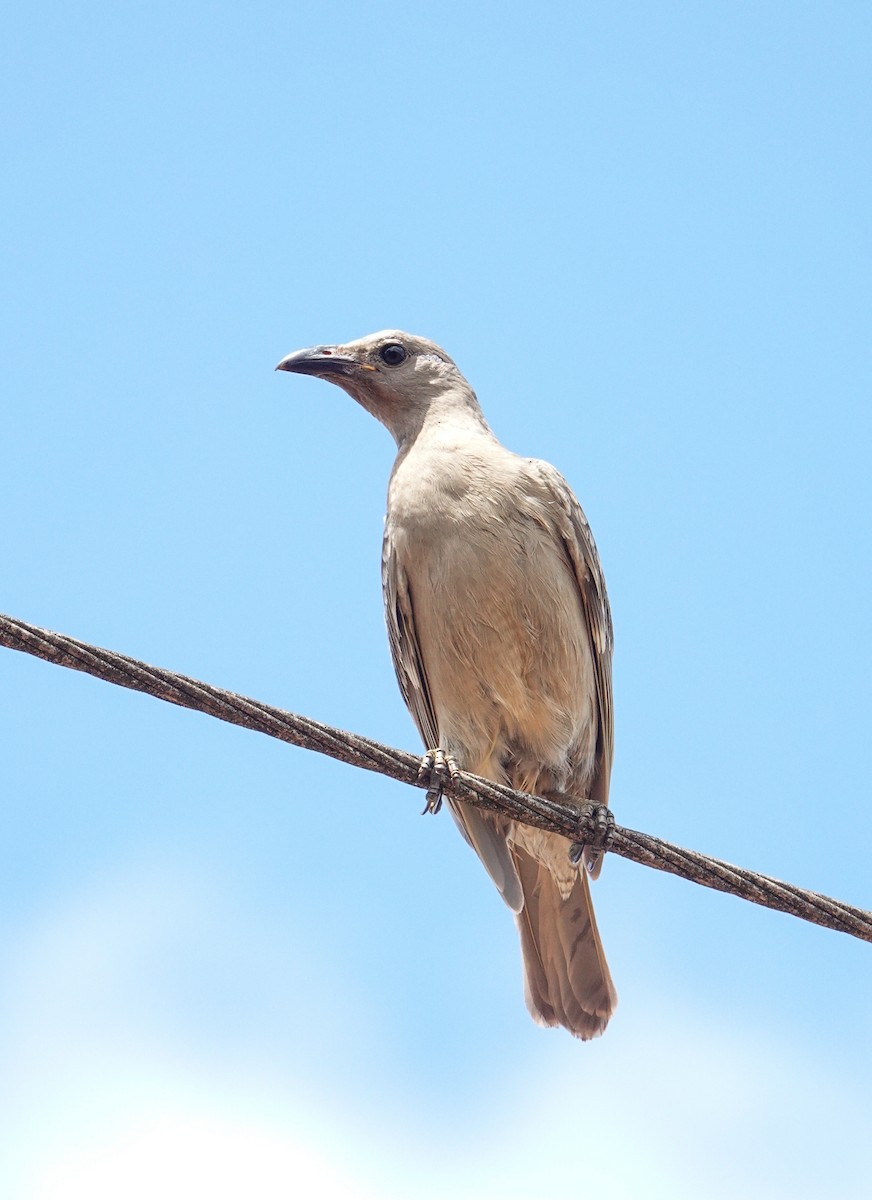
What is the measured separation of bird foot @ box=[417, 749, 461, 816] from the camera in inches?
207

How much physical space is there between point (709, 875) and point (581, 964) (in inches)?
91.9

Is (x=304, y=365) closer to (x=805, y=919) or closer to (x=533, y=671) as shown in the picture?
(x=533, y=671)

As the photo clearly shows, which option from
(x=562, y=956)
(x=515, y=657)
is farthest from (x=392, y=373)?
(x=562, y=956)

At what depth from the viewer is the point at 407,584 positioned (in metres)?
6.25

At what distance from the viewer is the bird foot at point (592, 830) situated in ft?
17.4

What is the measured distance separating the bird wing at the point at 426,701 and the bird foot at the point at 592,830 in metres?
0.72

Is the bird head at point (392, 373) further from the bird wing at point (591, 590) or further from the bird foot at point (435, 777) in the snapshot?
the bird foot at point (435, 777)

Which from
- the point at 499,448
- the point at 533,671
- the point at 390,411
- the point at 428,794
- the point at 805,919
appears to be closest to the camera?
the point at 805,919

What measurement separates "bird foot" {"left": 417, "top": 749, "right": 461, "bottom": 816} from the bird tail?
4.20 feet

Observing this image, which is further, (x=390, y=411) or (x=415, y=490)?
(x=390, y=411)

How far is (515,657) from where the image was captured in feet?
19.5

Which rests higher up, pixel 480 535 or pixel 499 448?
pixel 499 448

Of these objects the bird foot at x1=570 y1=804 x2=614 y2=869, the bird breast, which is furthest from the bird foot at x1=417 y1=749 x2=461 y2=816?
the bird breast

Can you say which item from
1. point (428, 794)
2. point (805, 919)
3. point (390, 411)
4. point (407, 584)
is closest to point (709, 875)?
point (805, 919)
